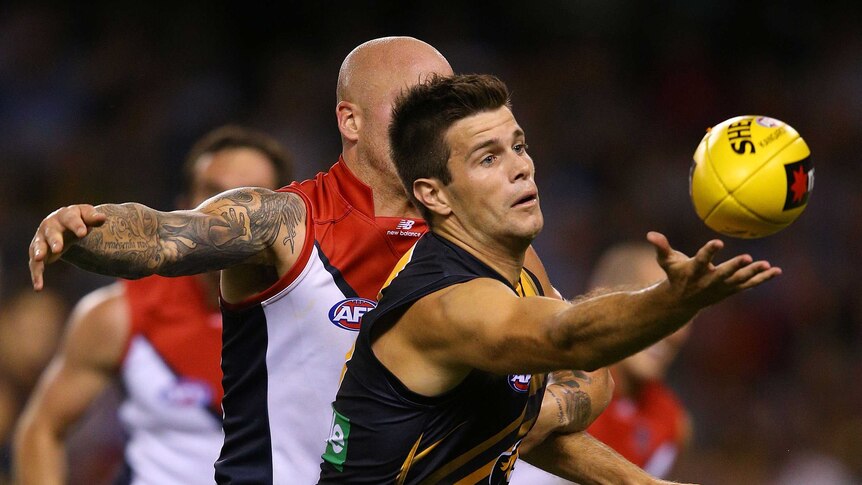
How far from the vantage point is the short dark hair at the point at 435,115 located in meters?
3.63

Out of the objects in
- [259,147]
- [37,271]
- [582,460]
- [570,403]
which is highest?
[37,271]

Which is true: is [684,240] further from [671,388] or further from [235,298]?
[235,298]

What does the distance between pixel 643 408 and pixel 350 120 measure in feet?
13.8

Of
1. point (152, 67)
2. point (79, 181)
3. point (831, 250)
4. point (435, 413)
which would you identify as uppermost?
point (435, 413)

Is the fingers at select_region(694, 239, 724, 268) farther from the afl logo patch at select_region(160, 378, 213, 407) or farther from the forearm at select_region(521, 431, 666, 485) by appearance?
the afl logo patch at select_region(160, 378, 213, 407)

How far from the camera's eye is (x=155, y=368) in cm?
623

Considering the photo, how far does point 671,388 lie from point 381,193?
21.9 ft

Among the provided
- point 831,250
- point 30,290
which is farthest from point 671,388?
point 30,290

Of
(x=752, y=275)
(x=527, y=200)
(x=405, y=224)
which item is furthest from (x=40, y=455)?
(x=752, y=275)

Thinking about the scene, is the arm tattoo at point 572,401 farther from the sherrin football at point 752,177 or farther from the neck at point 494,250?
the sherrin football at point 752,177

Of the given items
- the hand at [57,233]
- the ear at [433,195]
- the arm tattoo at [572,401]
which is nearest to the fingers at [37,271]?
the hand at [57,233]

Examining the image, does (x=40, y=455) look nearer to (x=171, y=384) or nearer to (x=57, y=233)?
(x=171, y=384)

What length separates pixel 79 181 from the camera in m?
11.0

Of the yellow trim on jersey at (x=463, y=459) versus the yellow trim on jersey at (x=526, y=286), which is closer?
the yellow trim on jersey at (x=463, y=459)
